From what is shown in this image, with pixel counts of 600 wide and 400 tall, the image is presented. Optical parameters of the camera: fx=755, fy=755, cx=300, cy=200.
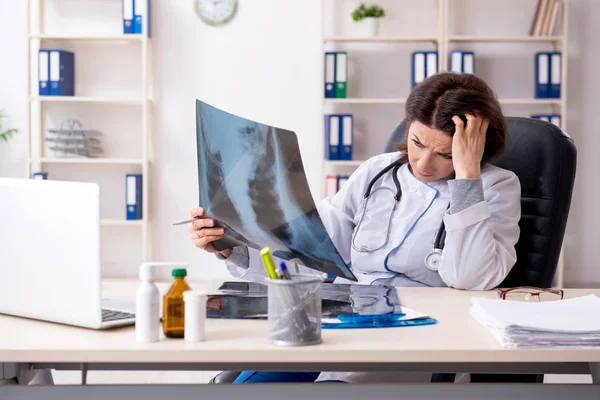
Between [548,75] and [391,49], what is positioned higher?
[391,49]

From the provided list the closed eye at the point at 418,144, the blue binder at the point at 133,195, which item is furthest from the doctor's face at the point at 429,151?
the blue binder at the point at 133,195

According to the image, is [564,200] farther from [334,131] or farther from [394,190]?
[334,131]

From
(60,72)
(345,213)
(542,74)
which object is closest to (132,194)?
(60,72)

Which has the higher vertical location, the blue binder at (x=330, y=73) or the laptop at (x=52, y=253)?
the blue binder at (x=330, y=73)

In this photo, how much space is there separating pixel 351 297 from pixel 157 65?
11.7 ft

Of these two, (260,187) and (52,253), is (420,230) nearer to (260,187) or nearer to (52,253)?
(260,187)

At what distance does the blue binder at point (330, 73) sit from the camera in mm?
4367

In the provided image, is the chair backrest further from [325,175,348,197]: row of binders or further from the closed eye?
[325,175,348,197]: row of binders

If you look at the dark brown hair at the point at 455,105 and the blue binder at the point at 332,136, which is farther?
the blue binder at the point at 332,136

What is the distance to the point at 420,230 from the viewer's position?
1729 millimetres

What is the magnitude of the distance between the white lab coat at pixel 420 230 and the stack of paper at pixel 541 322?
0.26m

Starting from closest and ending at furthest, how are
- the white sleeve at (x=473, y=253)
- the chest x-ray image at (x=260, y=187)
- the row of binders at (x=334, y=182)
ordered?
1. the chest x-ray image at (x=260, y=187)
2. the white sleeve at (x=473, y=253)
3. the row of binders at (x=334, y=182)

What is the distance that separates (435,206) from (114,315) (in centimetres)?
85

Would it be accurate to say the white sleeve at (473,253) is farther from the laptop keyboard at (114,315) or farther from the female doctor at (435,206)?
the laptop keyboard at (114,315)
